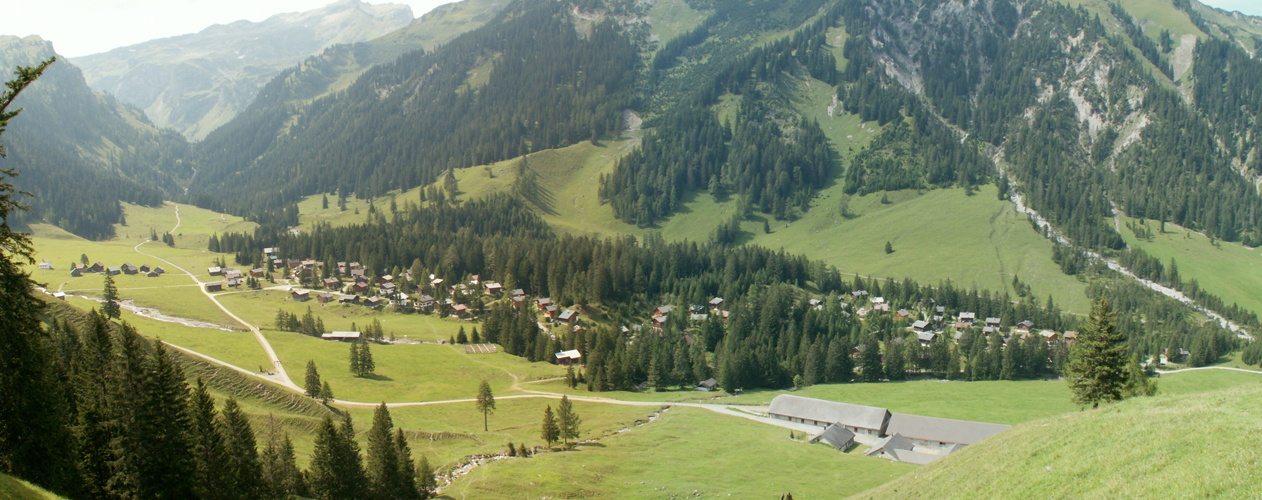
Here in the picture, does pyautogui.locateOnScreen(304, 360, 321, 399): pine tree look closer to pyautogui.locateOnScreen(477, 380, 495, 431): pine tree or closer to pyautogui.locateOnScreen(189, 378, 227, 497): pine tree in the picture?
pyautogui.locateOnScreen(477, 380, 495, 431): pine tree

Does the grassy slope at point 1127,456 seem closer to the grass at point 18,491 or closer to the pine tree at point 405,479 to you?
the pine tree at point 405,479

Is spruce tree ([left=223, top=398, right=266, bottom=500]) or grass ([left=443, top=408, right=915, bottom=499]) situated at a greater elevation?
spruce tree ([left=223, top=398, right=266, bottom=500])

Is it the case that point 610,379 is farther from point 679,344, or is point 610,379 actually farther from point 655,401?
point 679,344

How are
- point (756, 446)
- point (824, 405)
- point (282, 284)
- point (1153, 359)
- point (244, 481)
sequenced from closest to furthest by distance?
point (244, 481)
point (756, 446)
point (824, 405)
point (1153, 359)
point (282, 284)

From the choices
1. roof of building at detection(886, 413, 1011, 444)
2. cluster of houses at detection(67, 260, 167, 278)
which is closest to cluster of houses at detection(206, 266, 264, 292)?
cluster of houses at detection(67, 260, 167, 278)

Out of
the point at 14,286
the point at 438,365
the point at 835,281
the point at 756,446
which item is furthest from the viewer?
the point at 835,281

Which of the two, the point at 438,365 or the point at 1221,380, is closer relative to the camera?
the point at 438,365

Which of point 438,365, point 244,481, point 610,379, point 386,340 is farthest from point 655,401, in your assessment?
point 244,481

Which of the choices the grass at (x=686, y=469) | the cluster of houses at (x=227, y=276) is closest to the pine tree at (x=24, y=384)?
the grass at (x=686, y=469)
